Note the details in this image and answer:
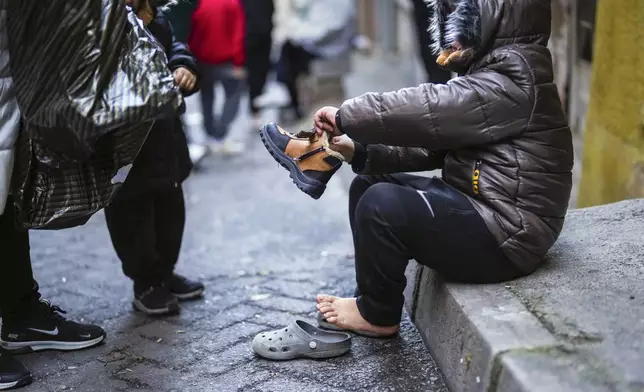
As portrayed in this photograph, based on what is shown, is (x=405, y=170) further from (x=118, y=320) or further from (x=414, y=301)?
(x=118, y=320)

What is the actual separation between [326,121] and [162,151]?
0.75 meters

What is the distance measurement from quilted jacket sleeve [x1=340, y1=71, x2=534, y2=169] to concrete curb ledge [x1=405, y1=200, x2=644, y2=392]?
0.50 metres

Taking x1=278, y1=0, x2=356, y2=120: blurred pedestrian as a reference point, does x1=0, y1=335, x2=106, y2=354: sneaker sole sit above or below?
below

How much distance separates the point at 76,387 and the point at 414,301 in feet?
4.08

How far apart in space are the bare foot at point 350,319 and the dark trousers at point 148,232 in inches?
30.2

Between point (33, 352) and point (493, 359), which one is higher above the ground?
point (493, 359)

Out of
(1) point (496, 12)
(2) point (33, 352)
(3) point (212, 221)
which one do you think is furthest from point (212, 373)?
(3) point (212, 221)

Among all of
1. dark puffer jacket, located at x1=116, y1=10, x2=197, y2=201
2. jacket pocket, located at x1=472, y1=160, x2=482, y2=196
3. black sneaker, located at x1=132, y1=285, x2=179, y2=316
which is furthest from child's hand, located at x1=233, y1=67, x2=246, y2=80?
jacket pocket, located at x1=472, y1=160, x2=482, y2=196

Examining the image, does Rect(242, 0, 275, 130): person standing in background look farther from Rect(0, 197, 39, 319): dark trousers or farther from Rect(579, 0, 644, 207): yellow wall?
Rect(0, 197, 39, 319): dark trousers

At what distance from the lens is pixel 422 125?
2.61 metres

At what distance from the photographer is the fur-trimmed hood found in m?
2.61

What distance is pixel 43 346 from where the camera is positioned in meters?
3.08

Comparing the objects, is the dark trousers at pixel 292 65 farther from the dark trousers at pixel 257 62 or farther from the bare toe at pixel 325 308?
the bare toe at pixel 325 308

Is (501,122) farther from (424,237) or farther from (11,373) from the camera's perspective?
(11,373)
